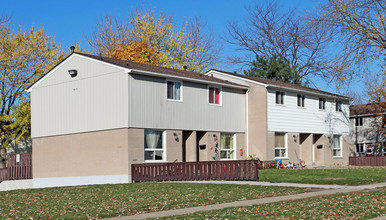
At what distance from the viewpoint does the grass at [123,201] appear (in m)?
13.6

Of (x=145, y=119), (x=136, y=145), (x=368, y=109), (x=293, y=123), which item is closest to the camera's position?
(x=136, y=145)

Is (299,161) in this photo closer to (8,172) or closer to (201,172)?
(201,172)

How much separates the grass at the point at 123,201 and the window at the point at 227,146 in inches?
554

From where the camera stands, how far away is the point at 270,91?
36.0 meters

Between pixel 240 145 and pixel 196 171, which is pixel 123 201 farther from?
pixel 240 145

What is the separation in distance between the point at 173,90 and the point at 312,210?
62.0 feet

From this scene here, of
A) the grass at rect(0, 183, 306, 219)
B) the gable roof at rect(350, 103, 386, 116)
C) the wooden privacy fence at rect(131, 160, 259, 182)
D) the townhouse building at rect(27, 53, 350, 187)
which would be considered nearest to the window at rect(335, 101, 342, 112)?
the townhouse building at rect(27, 53, 350, 187)

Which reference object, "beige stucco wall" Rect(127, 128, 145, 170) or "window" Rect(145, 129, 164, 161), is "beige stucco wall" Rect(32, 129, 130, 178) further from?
"window" Rect(145, 129, 164, 161)

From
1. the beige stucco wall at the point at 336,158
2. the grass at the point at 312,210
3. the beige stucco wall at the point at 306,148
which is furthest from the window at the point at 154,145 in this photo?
the beige stucco wall at the point at 336,158

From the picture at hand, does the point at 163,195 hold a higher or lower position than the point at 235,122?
lower

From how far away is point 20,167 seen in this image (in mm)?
35812

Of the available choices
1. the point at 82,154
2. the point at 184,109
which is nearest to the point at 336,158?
the point at 184,109

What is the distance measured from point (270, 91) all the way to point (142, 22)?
2172 centimetres

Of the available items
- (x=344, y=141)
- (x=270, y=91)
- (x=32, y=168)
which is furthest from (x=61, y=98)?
(x=344, y=141)
